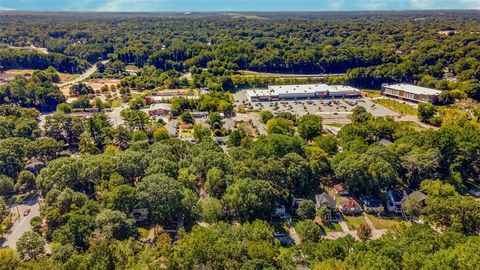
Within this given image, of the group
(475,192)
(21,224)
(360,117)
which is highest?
(360,117)

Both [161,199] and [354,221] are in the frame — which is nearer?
[161,199]

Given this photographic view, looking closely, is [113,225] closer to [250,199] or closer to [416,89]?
[250,199]

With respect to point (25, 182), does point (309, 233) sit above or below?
below

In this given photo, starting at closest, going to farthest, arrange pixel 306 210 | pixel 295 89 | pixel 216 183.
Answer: pixel 306 210, pixel 216 183, pixel 295 89

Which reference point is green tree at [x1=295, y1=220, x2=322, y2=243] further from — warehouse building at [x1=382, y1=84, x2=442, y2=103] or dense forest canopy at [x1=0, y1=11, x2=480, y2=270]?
warehouse building at [x1=382, y1=84, x2=442, y2=103]

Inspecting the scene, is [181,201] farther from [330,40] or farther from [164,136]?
[330,40]

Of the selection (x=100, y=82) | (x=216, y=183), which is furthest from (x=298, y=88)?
(x=100, y=82)

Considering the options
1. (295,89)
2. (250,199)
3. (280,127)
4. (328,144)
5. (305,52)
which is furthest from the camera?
(305,52)
